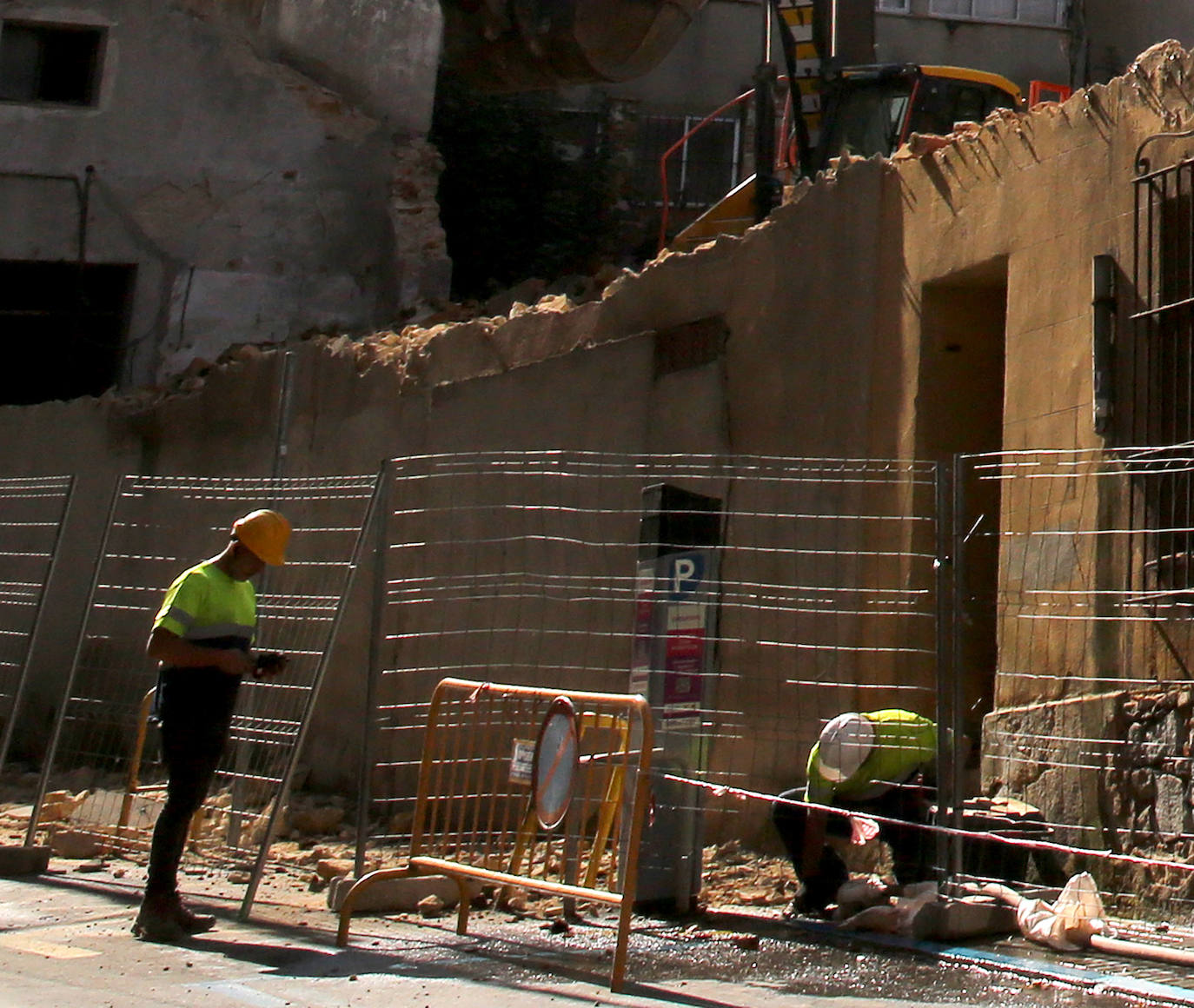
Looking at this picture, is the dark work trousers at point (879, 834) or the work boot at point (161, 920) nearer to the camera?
the work boot at point (161, 920)

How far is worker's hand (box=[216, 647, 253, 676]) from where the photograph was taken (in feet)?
22.4

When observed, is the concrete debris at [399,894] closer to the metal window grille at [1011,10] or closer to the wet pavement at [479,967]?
the wet pavement at [479,967]

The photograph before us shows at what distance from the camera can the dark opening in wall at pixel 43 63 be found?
17922 mm

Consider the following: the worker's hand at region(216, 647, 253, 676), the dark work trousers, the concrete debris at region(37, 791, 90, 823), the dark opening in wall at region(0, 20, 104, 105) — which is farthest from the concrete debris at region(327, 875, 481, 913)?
the dark opening in wall at region(0, 20, 104, 105)

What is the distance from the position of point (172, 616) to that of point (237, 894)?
66.4 inches

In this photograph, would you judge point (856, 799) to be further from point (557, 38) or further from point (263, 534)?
point (557, 38)

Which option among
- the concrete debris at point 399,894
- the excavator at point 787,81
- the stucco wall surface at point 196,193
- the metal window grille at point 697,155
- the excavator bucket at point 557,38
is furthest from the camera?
the metal window grille at point 697,155

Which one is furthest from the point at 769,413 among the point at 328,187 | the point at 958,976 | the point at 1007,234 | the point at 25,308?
the point at 25,308

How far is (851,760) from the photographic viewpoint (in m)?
7.42

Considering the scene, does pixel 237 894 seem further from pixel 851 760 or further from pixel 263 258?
pixel 263 258

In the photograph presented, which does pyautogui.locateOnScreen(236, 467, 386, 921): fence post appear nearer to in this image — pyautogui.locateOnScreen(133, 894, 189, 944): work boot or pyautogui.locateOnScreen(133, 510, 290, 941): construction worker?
pyautogui.locateOnScreen(133, 510, 290, 941): construction worker

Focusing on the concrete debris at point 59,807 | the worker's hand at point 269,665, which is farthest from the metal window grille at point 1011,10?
the worker's hand at point 269,665

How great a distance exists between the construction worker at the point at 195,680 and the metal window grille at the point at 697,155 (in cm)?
1742

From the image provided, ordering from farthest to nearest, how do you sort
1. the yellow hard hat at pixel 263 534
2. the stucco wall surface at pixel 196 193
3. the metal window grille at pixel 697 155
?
the metal window grille at pixel 697 155 < the stucco wall surface at pixel 196 193 < the yellow hard hat at pixel 263 534
